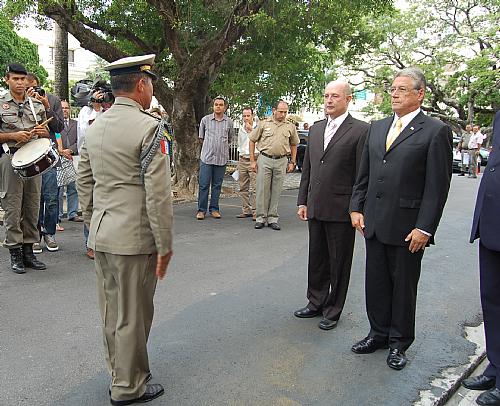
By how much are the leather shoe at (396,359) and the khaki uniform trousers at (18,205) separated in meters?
4.06

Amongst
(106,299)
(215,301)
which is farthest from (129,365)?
(215,301)

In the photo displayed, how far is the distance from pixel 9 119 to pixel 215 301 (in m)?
2.89

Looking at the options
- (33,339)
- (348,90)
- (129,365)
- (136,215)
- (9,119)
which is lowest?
(33,339)

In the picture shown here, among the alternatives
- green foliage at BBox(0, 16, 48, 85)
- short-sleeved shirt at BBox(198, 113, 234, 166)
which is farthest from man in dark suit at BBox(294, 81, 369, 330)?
green foliage at BBox(0, 16, 48, 85)

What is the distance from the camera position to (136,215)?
2.91 meters

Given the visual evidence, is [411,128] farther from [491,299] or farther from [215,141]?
[215,141]

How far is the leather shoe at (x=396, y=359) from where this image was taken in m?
3.66

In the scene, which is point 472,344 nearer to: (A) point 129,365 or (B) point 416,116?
(B) point 416,116

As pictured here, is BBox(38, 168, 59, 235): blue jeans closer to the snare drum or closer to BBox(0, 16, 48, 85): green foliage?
the snare drum

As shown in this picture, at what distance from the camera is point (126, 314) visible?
2.97 meters

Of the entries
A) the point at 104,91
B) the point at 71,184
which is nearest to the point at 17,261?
the point at 104,91

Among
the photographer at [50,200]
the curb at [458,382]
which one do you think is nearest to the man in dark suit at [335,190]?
the curb at [458,382]

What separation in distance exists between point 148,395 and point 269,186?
563 cm

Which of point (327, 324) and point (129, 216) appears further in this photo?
point (327, 324)
